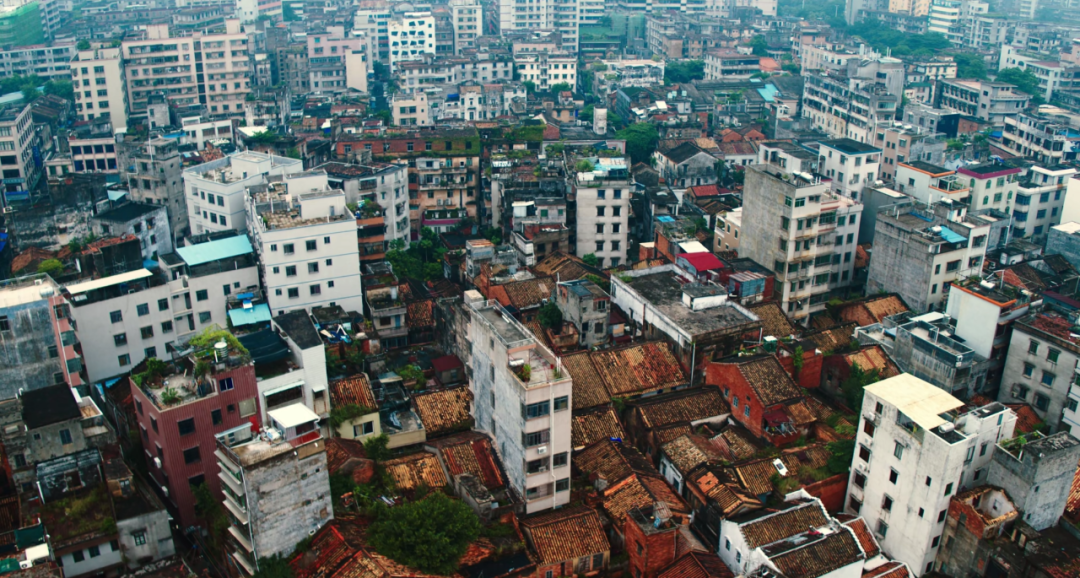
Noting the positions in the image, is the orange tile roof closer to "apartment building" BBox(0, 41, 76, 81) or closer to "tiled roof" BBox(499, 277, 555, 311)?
"tiled roof" BBox(499, 277, 555, 311)

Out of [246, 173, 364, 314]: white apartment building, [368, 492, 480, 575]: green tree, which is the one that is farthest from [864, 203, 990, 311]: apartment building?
[368, 492, 480, 575]: green tree

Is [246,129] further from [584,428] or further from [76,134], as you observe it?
[584,428]

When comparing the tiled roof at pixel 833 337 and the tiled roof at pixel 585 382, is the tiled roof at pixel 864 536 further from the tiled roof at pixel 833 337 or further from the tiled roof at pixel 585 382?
the tiled roof at pixel 833 337

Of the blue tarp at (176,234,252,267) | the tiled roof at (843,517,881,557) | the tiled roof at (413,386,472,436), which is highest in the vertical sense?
the blue tarp at (176,234,252,267)

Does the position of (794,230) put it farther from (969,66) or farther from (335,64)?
(969,66)

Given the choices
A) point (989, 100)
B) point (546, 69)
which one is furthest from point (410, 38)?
point (989, 100)
